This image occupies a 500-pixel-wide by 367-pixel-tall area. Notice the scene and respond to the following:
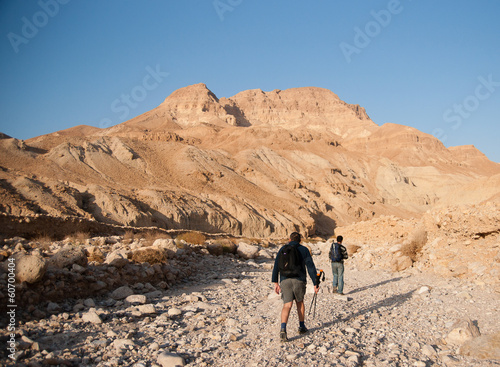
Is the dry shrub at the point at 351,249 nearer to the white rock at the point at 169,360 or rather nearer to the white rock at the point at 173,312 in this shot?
the white rock at the point at 173,312

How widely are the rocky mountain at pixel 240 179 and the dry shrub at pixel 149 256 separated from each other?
927cm

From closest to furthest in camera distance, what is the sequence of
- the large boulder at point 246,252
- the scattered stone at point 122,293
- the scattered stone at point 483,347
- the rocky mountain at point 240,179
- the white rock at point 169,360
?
the white rock at point 169,360, the scattered stone at point 483,347, the scattered stone at point 122,293, the large boulder at point 246,252, the rocky mountain at point 240,179

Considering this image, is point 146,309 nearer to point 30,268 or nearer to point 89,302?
point 89,302

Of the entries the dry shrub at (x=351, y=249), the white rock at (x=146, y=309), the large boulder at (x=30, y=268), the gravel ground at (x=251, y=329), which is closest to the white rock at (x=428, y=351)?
the gravel ground at (x=251, y=329)

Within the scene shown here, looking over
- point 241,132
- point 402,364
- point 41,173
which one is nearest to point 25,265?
point 402,364

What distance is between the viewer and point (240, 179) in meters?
42.3

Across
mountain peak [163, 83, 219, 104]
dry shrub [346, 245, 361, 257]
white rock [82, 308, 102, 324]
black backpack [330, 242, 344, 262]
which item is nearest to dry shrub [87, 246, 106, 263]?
white rock [82, 308, 102, 324]

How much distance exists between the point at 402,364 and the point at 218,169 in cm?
3886

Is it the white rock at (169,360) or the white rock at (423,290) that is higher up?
the white rock at (169,360)

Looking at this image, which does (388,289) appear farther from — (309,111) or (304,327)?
(309,111)

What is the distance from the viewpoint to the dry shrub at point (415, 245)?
42.5 ft

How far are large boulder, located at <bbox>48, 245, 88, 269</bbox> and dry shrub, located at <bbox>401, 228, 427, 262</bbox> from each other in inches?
411

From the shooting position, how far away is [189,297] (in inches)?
309

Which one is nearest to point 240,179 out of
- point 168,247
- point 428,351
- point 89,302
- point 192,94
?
point 168,247
